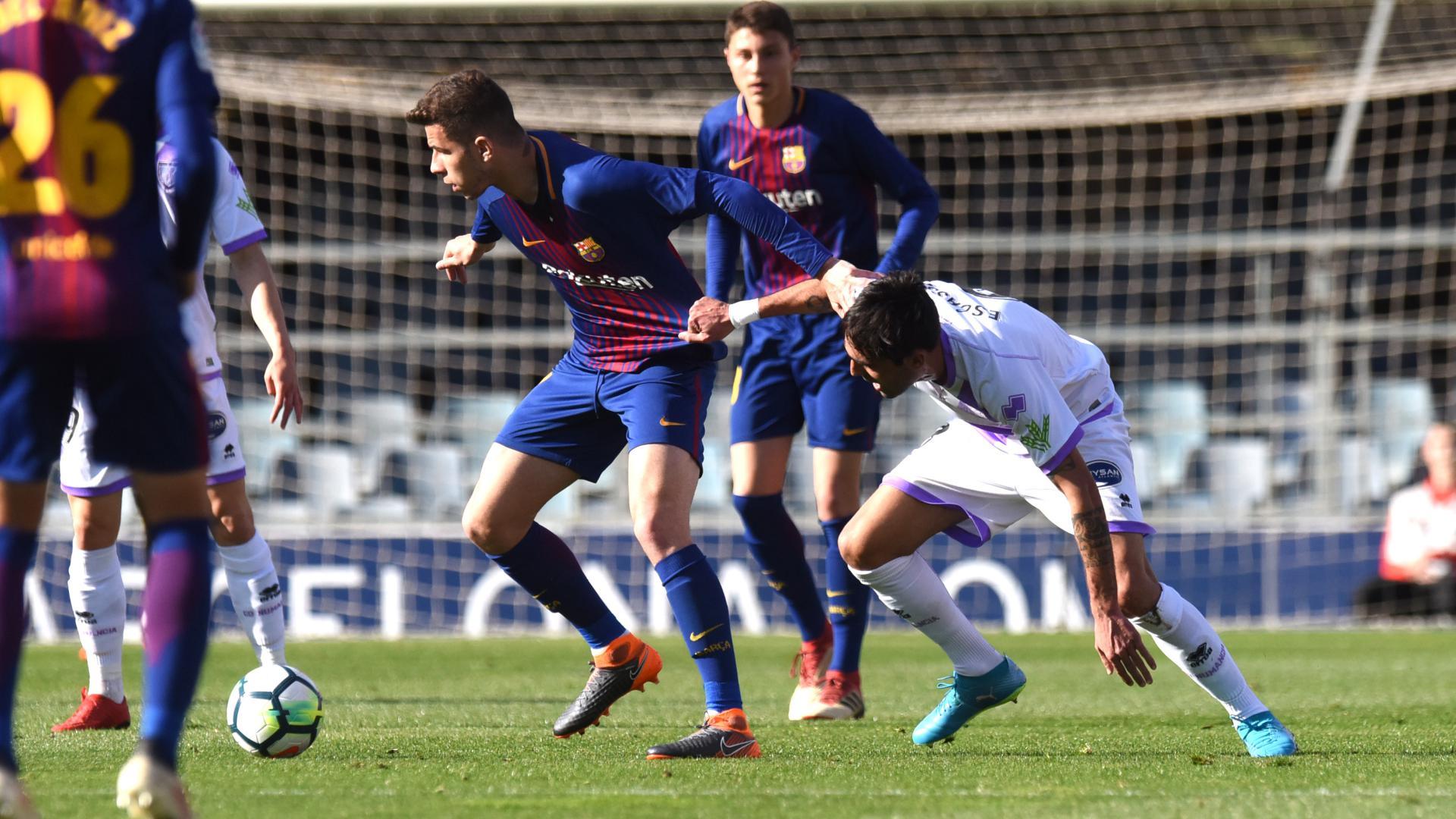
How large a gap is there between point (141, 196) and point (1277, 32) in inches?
517

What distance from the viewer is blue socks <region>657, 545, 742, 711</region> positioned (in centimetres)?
436

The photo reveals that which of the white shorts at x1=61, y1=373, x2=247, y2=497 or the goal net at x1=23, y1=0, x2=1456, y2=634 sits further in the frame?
the goal net at x1=23, y1=0, x2=1456, y2=634

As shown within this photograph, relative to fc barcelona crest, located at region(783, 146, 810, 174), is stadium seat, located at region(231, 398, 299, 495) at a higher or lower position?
lower

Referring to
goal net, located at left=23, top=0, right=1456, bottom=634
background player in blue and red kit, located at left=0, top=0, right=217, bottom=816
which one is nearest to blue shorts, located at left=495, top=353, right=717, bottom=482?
background player in blue and red kit, located at left=0, top=0, right=217, bottom=816

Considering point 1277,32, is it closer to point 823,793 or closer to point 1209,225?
point 1209,225

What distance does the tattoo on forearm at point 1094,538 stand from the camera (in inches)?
157

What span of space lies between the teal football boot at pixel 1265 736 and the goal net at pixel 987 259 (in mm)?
6702

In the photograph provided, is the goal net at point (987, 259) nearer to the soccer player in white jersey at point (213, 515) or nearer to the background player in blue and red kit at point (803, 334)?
the background player in blue and red kit at point (803, 334)

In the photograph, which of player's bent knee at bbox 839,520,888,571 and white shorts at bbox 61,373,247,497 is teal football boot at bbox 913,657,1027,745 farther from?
white shorts at bbox 61,373,247,497

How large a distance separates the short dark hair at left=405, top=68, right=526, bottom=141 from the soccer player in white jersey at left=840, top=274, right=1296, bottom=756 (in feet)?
3.53

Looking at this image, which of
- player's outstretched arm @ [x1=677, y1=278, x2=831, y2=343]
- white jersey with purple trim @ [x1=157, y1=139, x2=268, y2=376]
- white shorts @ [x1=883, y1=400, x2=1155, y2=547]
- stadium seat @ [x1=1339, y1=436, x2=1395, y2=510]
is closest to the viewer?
player's outstretched arm @ [x1=677, y1=278, x2=831, y2=343]

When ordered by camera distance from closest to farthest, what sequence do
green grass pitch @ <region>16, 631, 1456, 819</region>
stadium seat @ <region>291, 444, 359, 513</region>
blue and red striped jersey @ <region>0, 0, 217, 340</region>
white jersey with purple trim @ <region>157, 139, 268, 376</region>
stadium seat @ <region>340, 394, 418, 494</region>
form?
blue and red striped jersey @ <region>0, 0, 217, 340</region>
green grass pitch @ <region>16, 631, 1456, 819</region>
white jersey with purple trim @ <region>157, 139, 268, 376</region>
stadium seat @ <region>291, 444, 359, 513</region>
stadium seat @ <region>340, 394, 418, 494</region>

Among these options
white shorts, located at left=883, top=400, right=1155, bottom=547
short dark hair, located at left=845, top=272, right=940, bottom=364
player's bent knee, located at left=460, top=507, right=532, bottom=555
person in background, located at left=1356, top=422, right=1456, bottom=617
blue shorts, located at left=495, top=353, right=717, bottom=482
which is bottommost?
person in background, located at left=1356, top=422, right=1456, bottom=617

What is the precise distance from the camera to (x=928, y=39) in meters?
14.2
